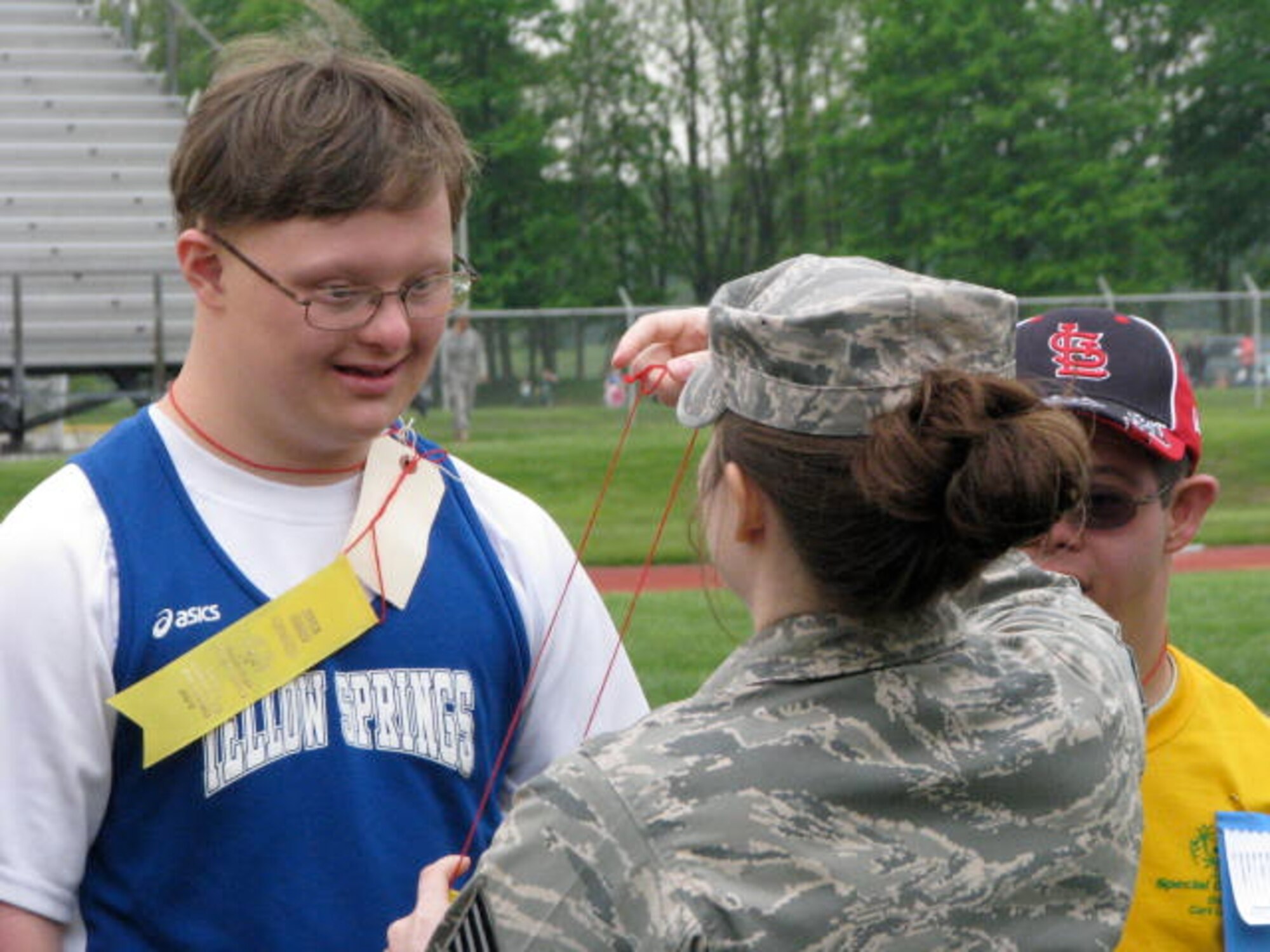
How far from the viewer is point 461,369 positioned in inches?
946

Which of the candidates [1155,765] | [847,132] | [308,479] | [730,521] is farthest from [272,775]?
[847,132]

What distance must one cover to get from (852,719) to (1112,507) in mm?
1072

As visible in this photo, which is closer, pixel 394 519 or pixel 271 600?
pixel 271 600

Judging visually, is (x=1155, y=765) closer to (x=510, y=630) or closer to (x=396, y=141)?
(x=510, y=630)

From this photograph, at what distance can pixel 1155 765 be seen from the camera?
2.71 metres

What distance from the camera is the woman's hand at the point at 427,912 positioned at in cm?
179

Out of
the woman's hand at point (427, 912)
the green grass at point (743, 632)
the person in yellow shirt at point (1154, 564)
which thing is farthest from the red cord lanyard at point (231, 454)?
the green grass at point (743, 632)

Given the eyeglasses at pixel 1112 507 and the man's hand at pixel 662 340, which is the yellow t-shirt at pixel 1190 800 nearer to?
the eyeglasses at pixel 1112 507

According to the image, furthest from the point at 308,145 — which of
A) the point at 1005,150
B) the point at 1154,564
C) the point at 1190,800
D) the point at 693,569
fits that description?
the point at 1005,150

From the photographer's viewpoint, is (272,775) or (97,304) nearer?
(272,775)

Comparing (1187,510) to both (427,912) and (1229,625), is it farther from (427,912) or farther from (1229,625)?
(1229,625)

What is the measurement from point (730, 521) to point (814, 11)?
58.8 meters

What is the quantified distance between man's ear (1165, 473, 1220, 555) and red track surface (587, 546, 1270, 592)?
398 inches

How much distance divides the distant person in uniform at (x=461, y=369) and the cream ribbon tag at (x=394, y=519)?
20414mm
